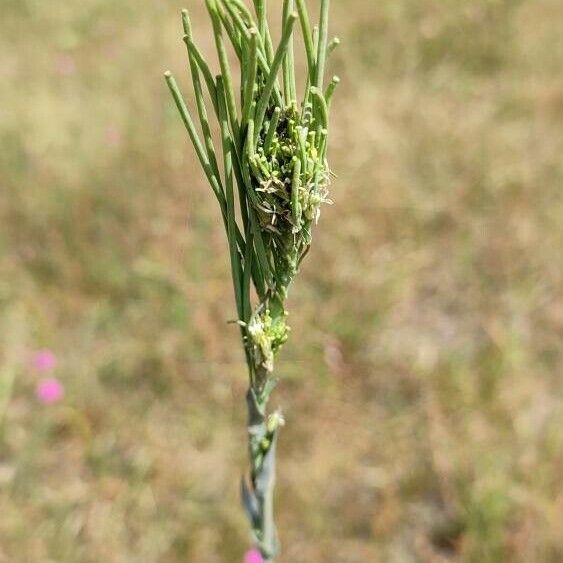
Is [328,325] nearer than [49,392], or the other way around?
[49,392]

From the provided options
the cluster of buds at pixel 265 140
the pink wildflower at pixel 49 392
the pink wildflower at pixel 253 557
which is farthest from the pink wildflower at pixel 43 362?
the cluster of buds at pixel 265 140

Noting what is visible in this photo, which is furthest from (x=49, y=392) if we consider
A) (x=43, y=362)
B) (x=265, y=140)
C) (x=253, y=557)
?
(x=265, y=140)

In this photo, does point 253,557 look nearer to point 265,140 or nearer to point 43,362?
point 43,362

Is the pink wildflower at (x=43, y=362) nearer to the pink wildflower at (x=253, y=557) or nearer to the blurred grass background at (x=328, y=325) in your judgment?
the blurred grass background at (x=328, y=325)

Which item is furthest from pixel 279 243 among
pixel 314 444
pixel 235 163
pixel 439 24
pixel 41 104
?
pixel 439 24

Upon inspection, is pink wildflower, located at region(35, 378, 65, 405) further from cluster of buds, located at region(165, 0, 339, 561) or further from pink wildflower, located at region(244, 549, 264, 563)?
cluster of buds, located at region(165, 0, 339, 561)

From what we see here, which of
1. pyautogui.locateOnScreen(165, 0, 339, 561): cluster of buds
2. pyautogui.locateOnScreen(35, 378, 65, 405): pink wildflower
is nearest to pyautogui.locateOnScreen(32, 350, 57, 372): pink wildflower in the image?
pyautogui.locateOnScreen(35, 378, 65, 405): pink wildflower

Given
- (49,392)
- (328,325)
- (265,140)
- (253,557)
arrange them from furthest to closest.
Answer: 1. (328,325)
2. (49,392)
3. (253,557)
4. (265,140)
